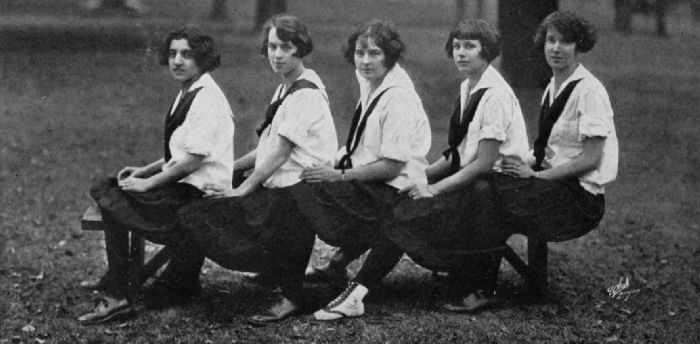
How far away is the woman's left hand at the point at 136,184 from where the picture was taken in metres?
5.55

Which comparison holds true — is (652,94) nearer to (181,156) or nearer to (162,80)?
(162,80)

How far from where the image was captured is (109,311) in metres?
5.61

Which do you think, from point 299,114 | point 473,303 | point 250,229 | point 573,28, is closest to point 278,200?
point 250,229

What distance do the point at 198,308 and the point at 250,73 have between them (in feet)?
32.6

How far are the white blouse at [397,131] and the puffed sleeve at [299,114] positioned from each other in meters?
0.30

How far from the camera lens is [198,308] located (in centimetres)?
581

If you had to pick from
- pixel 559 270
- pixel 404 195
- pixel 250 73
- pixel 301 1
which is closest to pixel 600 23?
pixel 301 1

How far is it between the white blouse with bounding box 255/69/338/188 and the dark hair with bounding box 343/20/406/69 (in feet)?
1.30

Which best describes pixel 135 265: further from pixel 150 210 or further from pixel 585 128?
pixel 585 128

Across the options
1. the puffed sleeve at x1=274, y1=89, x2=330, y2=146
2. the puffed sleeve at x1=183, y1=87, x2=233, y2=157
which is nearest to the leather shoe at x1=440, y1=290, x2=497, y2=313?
the puffed sleeve at x1=274, y1=89, x2=330, y2=146

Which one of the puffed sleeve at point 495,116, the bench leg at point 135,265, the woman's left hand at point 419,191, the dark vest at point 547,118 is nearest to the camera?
the puffed sleeve at point 495,116

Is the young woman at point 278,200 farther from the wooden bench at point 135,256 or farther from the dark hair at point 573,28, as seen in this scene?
the dark hair at point 573,28

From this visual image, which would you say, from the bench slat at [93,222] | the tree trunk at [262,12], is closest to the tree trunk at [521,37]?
the bench slat at [93,222]

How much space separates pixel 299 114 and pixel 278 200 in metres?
0.51
